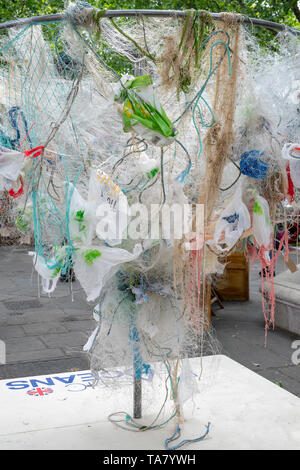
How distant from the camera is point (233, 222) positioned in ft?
6.79

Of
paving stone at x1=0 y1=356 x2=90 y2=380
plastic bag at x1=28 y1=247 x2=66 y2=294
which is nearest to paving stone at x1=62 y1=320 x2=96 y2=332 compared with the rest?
paving stone at x1=0 y1=356 x2=90 y2=380

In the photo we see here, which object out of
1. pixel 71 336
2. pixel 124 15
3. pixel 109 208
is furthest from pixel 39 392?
pixel 71 336

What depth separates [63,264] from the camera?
6.86 ft

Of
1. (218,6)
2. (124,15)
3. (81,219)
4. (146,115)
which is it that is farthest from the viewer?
(218,6)

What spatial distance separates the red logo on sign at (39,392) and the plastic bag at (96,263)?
1.11 metres

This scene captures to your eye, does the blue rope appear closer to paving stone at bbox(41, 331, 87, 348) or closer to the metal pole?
the metal pole

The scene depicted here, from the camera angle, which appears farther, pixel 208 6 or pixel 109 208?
pixel 208 6

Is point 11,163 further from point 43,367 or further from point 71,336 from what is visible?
point 71,336

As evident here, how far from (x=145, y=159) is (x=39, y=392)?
1.48m

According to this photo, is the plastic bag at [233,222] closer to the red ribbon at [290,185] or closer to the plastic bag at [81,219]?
the red ribbon at [290,185]

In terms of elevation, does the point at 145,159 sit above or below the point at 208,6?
below

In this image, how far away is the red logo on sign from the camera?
2.79m
